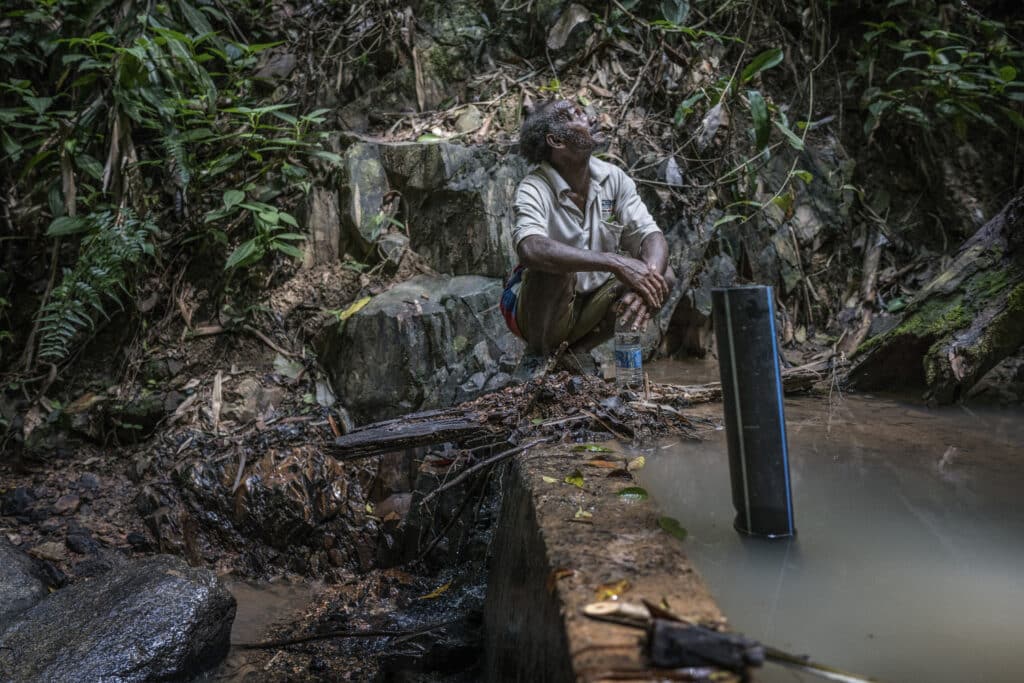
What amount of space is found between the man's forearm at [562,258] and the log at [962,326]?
1.69 m

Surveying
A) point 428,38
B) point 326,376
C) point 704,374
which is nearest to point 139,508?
point 326,376

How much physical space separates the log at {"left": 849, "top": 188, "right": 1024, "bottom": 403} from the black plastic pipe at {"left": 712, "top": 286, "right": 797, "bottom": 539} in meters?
2.08

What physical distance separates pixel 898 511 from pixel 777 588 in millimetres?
690

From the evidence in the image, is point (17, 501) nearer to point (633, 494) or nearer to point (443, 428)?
point (443, 428)

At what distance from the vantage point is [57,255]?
5.08 m

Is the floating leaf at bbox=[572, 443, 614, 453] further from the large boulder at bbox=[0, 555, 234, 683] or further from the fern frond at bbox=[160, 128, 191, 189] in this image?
the fern frond at bbox=[160, 128, 191, 189]

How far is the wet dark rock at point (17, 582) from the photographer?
3.12 metres

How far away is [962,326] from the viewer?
10.5ft

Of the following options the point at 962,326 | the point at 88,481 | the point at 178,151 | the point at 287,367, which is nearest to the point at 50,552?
the point at 88,481

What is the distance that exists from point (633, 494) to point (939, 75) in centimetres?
492

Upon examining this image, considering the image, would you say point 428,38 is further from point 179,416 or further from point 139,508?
point 139,508

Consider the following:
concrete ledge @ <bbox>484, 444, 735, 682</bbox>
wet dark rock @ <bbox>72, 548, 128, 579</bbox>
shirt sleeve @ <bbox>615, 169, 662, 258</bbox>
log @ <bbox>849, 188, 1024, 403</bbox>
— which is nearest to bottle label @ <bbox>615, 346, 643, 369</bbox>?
shirt sleeve @ <bbox>615, 169, 662, 258</bbox>

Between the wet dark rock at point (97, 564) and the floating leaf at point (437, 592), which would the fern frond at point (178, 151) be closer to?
the wet dark rock at point (97, 564)

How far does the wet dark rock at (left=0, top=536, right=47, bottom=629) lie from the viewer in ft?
10.3
